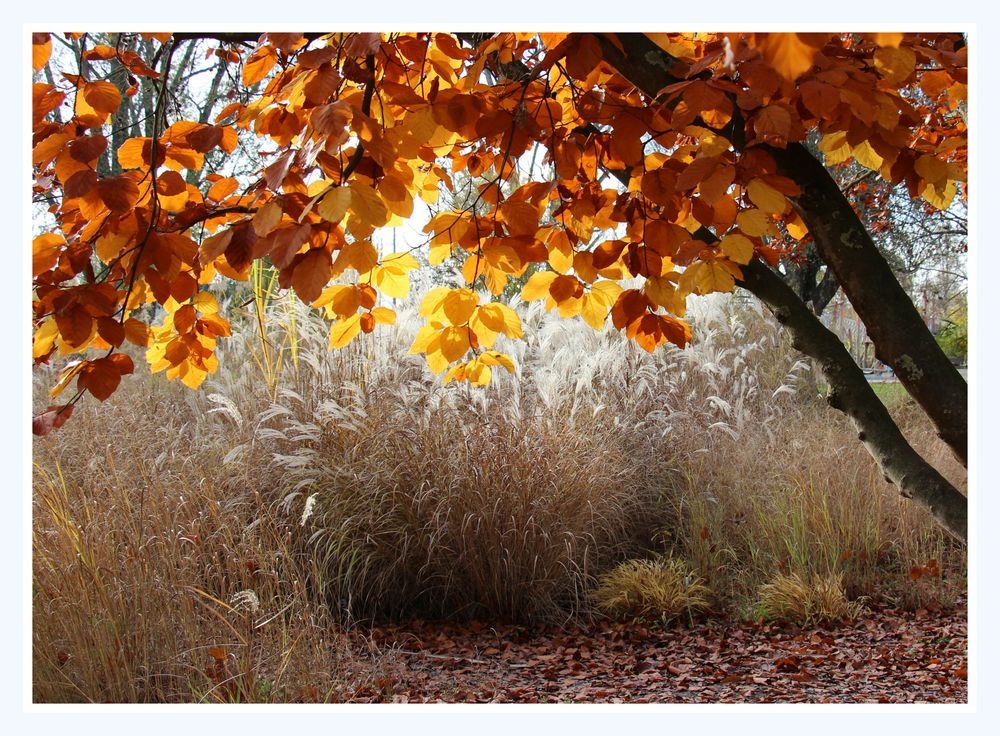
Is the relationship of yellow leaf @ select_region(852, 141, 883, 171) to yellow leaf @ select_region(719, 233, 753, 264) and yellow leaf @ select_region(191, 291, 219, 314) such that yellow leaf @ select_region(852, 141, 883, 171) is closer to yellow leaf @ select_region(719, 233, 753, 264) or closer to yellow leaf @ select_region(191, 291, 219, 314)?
yellow leaf @ select_region(719, 233, 753, 264)

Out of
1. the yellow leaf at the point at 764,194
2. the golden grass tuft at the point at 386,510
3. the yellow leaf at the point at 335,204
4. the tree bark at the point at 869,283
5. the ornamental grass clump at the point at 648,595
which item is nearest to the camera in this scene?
the yellow leaf at the point at 335,204

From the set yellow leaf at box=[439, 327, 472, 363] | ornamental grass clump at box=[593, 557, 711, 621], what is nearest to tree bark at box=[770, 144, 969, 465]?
yellow leaf at box=[439, 327, 472, 363]

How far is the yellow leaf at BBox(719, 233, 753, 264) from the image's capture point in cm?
97

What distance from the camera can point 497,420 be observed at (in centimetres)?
281

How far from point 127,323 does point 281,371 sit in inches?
81.6

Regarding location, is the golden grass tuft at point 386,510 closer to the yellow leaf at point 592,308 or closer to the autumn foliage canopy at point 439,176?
the autumn foliage canopy at point 439,176

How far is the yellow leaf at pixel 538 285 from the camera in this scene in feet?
4.01

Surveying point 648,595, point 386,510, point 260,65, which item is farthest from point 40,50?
point 648,595

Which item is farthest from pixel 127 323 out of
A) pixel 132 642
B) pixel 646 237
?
pixel 132 642

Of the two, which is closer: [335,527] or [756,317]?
[335,527]

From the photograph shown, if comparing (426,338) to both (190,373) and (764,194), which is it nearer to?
(190,373)

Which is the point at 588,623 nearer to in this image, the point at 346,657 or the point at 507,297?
the point at 346,657

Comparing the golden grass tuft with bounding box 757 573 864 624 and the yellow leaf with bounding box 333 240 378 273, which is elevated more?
the yellow leaf with bounding box 333 240 378 273

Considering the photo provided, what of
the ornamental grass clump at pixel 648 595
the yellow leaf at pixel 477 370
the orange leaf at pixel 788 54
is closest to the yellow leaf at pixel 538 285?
the yellow leaf at pixel 477 370
